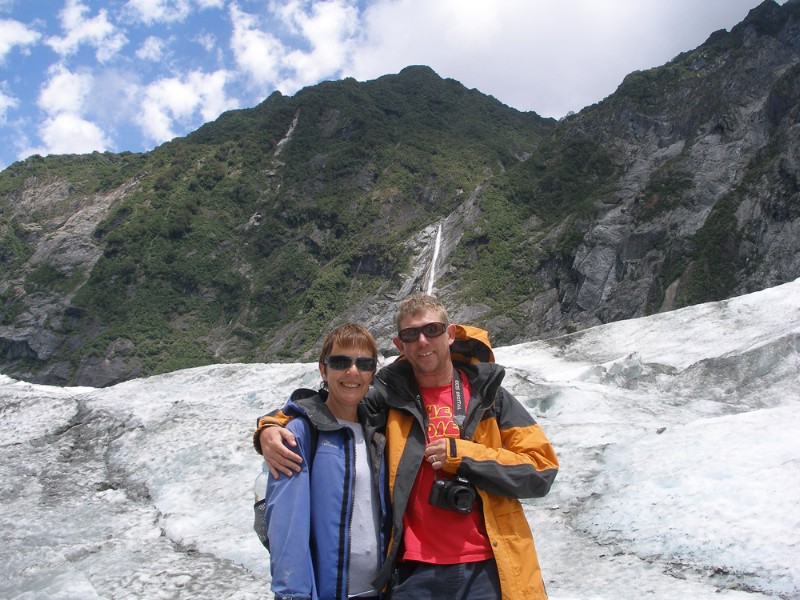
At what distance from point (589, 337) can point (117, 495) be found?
6.68 m

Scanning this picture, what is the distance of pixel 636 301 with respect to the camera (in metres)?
43.6

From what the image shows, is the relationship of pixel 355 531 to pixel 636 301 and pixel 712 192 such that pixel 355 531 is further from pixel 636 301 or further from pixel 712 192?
pixel 712 192

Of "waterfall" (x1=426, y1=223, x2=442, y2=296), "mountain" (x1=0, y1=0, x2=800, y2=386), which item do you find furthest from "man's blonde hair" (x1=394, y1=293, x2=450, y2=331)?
"waterfall" (x1=426, y1=223, x2=442, y2=296)

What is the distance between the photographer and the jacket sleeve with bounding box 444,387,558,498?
2.33 m

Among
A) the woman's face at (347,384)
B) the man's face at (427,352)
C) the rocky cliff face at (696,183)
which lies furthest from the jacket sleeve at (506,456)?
the rocky cliff face at (696,183)

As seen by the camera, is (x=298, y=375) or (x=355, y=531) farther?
(x=298, y=375)

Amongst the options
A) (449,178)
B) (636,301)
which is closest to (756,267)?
(636,301)

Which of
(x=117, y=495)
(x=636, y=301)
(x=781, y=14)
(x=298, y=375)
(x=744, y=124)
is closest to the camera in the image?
→ (x=117, y=495)

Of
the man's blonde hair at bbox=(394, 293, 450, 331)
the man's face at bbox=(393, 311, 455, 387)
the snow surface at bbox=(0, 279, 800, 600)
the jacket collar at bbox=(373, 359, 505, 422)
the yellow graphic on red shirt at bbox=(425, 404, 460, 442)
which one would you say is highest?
the man's blonde hair at bbox=(394, 293, 450, 331)

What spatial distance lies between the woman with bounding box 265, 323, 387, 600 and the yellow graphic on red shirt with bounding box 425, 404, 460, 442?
23cm

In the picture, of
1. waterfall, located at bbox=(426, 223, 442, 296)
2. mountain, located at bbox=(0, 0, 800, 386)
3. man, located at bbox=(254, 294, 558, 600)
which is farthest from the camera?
waterfall, located at bbox=(426, 223, 442, 296)

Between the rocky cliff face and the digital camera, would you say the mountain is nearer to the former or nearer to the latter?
the rocky cliff face

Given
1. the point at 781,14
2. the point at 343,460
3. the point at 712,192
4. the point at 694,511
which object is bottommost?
the point at 694,511

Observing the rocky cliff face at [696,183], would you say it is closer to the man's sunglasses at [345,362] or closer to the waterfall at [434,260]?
the waterfall at [434,260]
